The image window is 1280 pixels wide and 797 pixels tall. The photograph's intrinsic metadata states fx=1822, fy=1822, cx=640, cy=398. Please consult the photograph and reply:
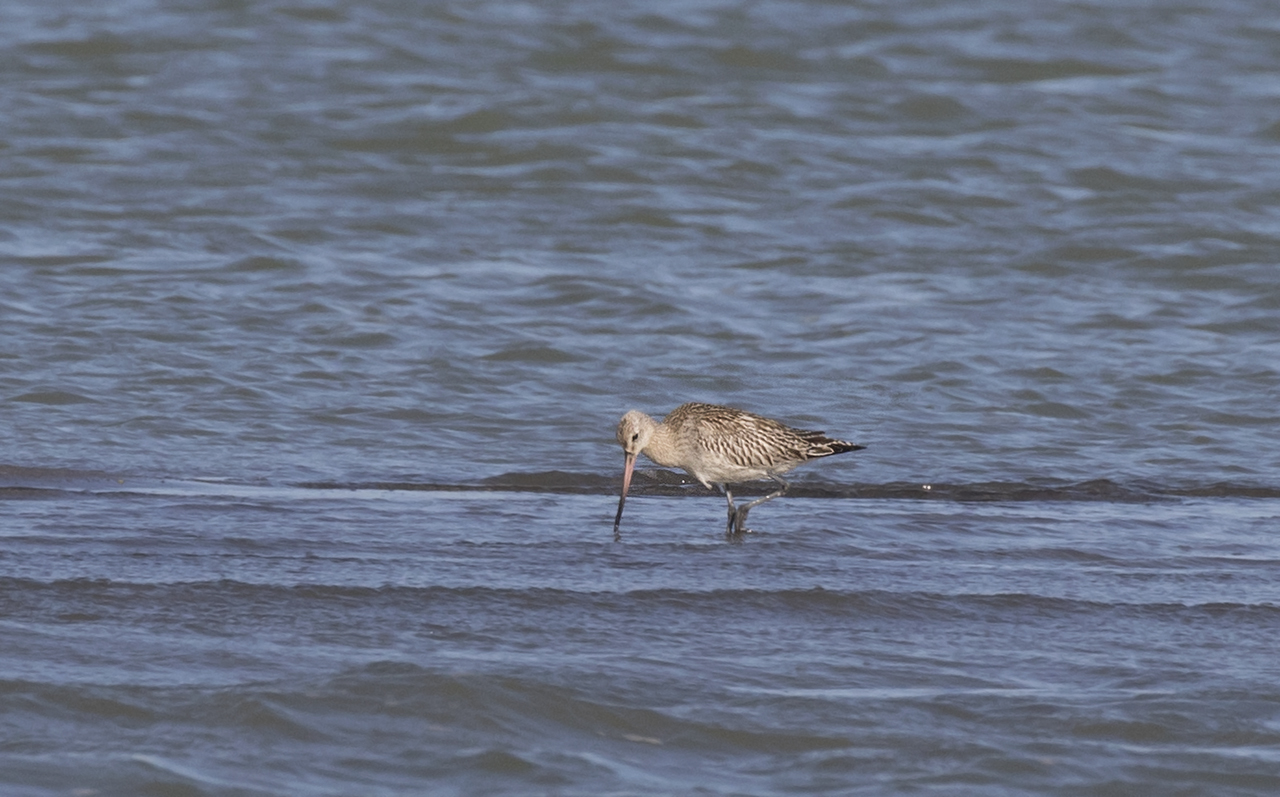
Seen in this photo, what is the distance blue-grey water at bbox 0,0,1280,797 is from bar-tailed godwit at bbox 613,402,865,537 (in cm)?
21

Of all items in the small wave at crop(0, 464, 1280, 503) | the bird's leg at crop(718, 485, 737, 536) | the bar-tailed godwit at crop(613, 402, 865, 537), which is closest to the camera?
the bird's leg at crop(718, 485, 737, 536)

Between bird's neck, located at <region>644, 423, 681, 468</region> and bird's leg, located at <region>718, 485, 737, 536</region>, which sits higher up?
bird's neck, located at <region>644, 423, 681, 468</region>

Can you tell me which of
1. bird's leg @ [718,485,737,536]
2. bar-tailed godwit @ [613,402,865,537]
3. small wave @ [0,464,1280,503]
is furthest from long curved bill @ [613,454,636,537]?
bird's leg @ [718,485,737,536]

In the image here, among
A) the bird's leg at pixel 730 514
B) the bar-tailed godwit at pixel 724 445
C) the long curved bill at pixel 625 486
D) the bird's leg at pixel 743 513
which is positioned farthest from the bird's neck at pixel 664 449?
the bird's leg at pixel 743 513

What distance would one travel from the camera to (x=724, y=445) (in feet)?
25.3

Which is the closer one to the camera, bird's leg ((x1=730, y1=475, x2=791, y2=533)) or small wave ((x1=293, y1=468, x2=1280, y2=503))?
bird's leg ((x1=730, y1=475, x2=791, y2=533))

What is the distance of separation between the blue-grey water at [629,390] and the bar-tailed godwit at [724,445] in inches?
8.2

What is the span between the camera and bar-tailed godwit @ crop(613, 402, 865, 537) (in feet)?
25.1

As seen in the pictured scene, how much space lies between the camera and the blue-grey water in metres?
4.52

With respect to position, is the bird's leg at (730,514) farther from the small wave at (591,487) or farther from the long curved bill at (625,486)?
the small wave at (591,487)

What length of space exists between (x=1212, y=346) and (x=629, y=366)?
3.34 meters

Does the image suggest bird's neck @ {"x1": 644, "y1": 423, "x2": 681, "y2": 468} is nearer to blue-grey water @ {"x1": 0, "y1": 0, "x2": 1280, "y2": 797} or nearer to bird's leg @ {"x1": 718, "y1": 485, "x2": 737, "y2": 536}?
blue-grey water @ {"x1": 0, "y1": 0, "x2": 1280, "y2": 797}

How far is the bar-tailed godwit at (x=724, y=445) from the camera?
301 inches

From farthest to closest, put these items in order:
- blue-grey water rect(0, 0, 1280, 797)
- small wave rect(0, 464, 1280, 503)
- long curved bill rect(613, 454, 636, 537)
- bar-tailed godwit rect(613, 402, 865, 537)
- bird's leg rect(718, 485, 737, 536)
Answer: bar-tailed godwit rect(613, 402, 865, 537) < small wave rect(0, 464, 1280, 503) < bird's leg rect(718, 485, 737, 536) < long curved bill rect(613, 454, 636, 537) < blue-grey water rect(0, 0, 1280, 797)
